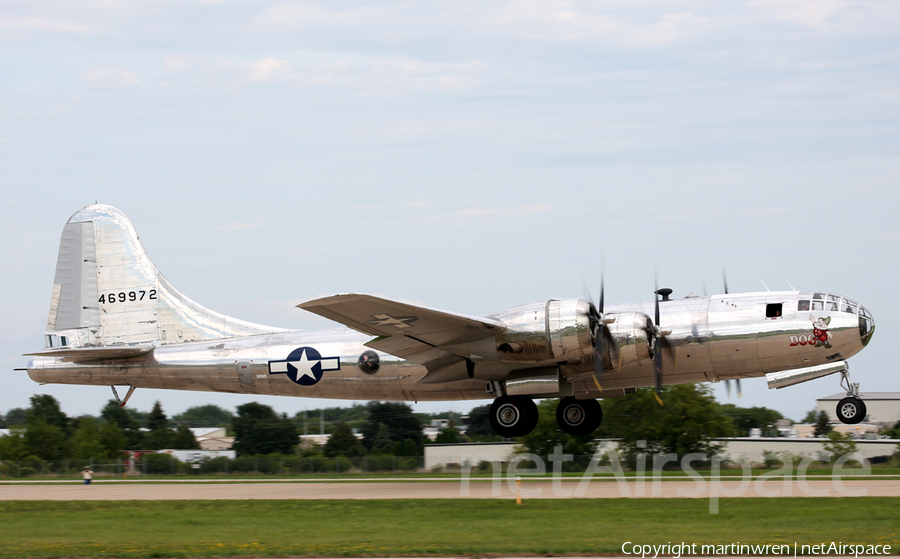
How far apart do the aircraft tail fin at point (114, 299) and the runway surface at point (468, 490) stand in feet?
14.7

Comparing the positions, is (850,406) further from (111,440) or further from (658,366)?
(111,440)

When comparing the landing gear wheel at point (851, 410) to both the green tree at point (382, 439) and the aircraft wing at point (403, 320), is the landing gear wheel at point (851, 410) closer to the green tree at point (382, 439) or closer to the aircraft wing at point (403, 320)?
the aircraft wing at point (403, 320)

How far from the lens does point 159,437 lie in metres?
70.1

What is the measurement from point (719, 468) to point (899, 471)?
19.6 feet

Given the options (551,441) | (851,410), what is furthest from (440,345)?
(551,441)

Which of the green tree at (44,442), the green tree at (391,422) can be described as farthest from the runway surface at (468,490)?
the green tree at (391,422)

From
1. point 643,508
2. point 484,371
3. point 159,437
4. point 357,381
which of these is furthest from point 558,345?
point 159,437

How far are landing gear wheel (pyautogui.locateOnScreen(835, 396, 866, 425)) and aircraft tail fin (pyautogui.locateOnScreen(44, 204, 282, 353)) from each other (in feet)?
51.0

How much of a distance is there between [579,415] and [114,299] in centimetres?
1450

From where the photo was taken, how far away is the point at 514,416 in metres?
23.6

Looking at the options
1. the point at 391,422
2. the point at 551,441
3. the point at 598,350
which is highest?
the point at 598,350

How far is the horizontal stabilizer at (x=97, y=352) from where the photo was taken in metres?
26.0

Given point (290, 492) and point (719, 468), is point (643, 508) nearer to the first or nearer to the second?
point (290, 492)

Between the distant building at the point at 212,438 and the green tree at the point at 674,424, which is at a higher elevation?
the green tree at the point at 674,424
